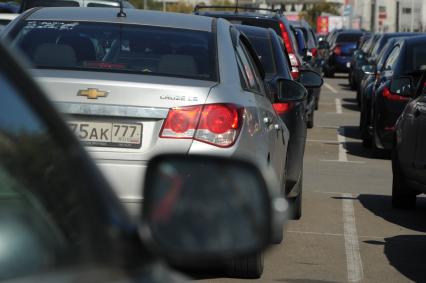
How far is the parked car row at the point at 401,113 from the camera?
31.9 ft

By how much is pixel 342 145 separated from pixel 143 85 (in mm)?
11278

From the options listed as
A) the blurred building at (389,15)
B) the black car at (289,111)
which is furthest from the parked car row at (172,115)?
the blurred building at (389,15)

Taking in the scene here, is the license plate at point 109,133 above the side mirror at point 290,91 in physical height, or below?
above

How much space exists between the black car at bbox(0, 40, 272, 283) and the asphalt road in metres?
4.74

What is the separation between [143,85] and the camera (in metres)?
5.82

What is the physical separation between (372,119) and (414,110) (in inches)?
204

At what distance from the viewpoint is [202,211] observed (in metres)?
2.17

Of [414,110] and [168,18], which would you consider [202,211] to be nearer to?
[168,18]

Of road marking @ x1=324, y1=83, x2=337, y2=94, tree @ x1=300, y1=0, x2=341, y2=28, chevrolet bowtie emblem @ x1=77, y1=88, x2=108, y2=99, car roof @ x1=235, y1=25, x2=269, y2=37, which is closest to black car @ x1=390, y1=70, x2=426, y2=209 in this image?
car roof @ x1=235, y1=25, x2=269, y2=37

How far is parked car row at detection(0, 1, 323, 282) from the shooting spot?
218 centimetres

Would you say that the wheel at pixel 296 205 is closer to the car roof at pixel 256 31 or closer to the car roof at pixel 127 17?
the car roof at pixel 256 31

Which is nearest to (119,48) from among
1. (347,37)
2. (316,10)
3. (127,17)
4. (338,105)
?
(127,17)

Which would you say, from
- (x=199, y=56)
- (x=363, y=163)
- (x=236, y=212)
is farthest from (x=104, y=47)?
(x=363, y=163)

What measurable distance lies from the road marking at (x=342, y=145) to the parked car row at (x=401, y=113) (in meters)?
0.38
